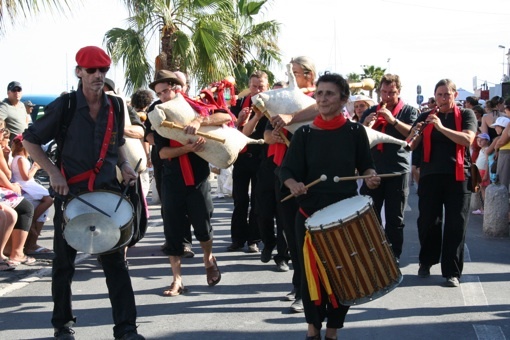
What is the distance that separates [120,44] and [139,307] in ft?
42.3

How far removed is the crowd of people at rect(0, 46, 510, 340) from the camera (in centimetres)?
582

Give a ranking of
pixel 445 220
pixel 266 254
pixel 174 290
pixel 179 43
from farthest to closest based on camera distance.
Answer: pixel 179 43
pixel 266 254
pixel 445 220
pixel 174 290

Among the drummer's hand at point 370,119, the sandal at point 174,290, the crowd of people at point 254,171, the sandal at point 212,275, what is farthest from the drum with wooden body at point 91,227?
the drummer's hand at point 370,119

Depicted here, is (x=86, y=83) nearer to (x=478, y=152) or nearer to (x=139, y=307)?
(x=139, y=307)

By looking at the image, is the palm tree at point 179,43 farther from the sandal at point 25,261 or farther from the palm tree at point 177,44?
the sandal at point 25,261

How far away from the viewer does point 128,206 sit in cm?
594

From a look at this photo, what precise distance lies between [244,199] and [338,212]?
191 inches

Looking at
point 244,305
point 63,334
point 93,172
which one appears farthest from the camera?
point 244,305

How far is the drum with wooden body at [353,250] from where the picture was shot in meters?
5.35

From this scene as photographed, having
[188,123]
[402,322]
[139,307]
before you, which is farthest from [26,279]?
[402,322]

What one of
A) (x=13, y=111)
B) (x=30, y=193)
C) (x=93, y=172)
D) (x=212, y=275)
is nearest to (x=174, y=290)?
(x=212, y=275)

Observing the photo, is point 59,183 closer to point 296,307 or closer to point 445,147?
point 296,307

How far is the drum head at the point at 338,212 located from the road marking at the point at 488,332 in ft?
5.36

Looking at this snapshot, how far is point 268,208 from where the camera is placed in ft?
28.9
